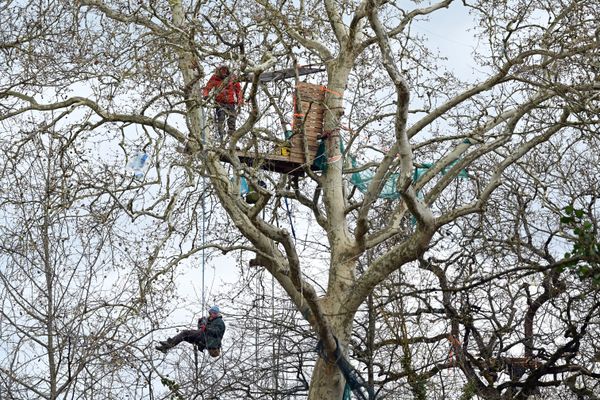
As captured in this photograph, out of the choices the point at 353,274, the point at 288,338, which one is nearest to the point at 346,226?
the point at 353,274

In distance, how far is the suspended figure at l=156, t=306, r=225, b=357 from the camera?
12008 millimetres

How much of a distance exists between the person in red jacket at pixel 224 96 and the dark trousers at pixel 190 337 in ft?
7.46

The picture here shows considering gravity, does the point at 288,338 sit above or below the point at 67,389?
above

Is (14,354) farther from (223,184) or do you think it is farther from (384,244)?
(384,244)

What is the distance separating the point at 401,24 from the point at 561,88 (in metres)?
3.20

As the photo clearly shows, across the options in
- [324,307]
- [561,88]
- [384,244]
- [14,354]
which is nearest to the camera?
[561,88]

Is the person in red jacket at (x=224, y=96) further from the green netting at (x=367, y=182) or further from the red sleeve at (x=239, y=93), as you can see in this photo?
the green netting at (x=367, y=182)

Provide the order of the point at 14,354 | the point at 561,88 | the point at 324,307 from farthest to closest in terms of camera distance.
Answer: the point at 324,307 < the point at 14,354 < the point at 561,88

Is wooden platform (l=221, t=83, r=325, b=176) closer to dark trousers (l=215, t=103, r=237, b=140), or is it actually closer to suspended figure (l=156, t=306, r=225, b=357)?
dark trousers (l=215, t=103, r=237, b=140)

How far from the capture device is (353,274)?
1246 centimetres

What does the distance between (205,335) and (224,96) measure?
279 cm

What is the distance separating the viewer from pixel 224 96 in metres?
11.3

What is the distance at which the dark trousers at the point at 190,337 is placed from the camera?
12016 mm

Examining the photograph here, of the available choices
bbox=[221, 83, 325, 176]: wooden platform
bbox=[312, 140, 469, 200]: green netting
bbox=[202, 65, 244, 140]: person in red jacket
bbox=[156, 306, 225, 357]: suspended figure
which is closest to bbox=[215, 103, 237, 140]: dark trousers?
bbox=[202, 65, 244, 140]: person in red jacket
